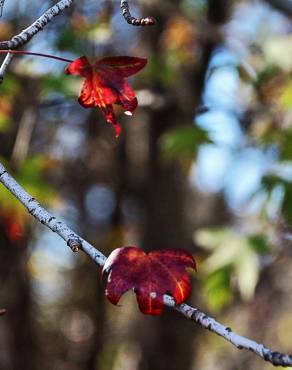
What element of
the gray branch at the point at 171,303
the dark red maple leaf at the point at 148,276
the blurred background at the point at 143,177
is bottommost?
the blurred background at the point at 143,177

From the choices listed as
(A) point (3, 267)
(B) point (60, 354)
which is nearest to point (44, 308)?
(B) point (60, 354)

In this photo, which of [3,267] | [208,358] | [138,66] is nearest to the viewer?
[138,66]

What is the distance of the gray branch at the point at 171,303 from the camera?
71cm

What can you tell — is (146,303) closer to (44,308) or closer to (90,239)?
(90,239)

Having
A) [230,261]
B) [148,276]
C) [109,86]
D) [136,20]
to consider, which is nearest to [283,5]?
[230,261]

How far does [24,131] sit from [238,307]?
144 inches

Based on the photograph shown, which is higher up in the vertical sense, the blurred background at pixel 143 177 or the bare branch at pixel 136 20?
the bare branch at pixel 136 20

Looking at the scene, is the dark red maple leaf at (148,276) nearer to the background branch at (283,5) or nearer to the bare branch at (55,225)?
the bare branch at (55,225)

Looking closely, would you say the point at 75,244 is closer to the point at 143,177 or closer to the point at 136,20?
the point at 136,20

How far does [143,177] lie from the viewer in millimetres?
4277

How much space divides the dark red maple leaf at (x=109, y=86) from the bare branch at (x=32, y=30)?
0.15 meters

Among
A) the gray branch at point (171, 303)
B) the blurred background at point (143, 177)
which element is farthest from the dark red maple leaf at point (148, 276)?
the blurred background at point (143, 177)

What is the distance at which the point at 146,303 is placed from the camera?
2.87 feet

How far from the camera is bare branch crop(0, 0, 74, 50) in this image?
2.86 feet
